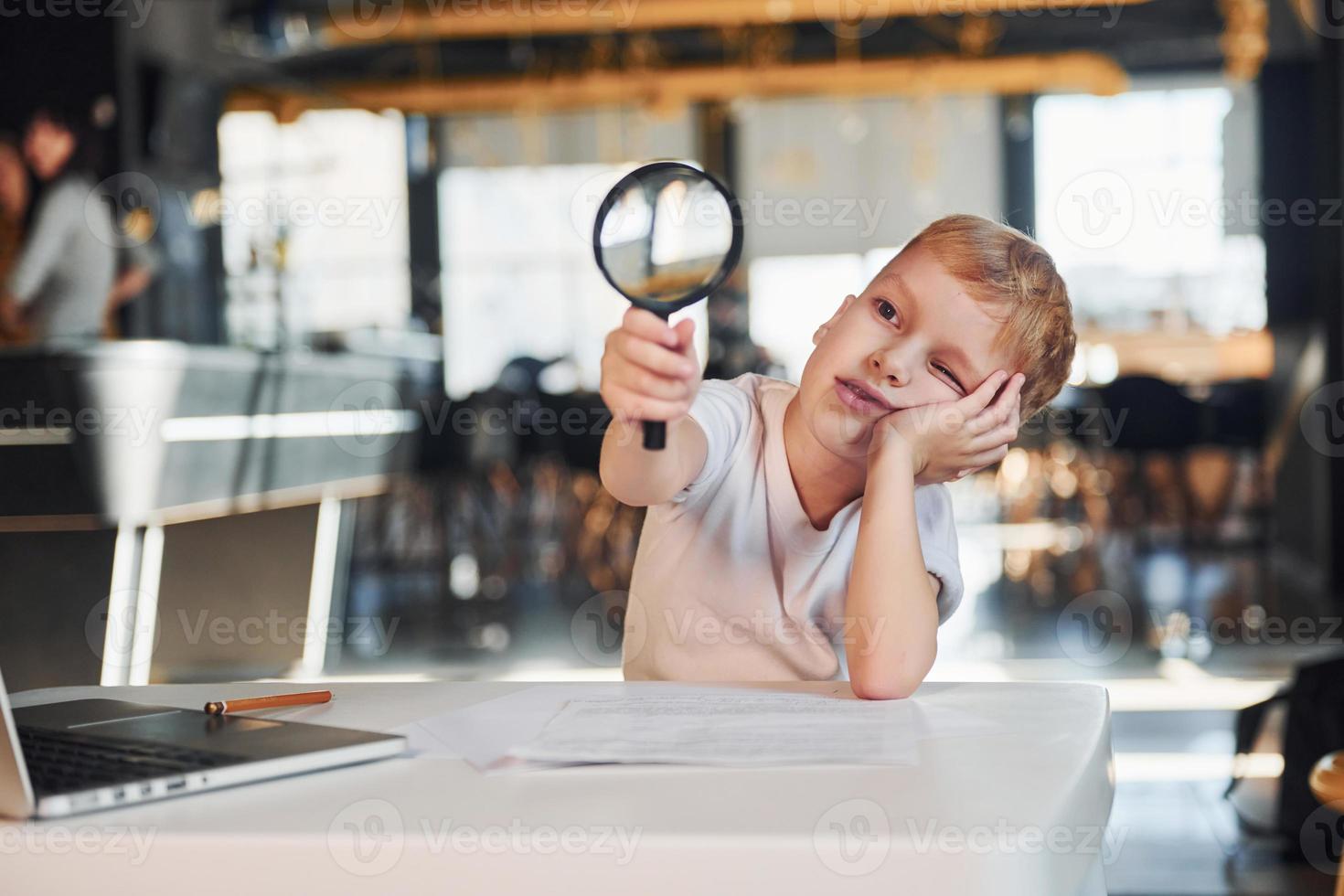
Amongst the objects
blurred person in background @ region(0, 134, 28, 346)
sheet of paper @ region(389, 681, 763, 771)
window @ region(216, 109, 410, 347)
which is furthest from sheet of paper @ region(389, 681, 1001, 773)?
window @ region(216, 109, 410, 347)

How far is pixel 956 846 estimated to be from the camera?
495 millimetres

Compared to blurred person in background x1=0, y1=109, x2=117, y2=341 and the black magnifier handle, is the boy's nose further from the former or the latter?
blurred person in background x1=0, y1=109, x2=117, y2=341

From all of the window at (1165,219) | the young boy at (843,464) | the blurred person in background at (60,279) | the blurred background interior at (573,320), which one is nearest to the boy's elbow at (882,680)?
the young boy at (843,464)

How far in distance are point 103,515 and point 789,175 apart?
6471 mm

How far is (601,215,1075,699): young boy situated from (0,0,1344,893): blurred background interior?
117 centimetres

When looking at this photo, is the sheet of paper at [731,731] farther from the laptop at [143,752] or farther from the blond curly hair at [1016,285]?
the blond curly hair at [1016,285]

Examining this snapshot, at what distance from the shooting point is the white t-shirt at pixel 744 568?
1.16m

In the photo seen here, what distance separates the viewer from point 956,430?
1.07 m

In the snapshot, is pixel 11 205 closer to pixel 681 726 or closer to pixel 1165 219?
pixel 681 726

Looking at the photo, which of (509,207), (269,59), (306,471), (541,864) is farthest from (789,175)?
(541,864)

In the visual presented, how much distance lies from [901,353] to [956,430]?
0.08 meters

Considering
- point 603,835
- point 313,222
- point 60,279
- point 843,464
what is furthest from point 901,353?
point 313,222

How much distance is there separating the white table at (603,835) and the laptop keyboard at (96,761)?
21 mm

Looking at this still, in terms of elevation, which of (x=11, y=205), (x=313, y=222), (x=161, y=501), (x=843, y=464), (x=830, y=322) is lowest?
(x=161, y=501)
